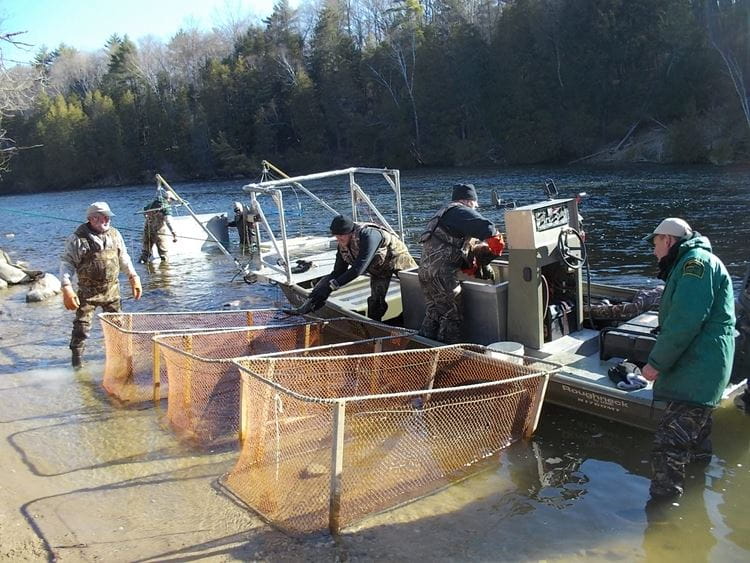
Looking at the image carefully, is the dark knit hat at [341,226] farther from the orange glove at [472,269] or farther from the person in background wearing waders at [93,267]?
the person in background wearing waders at [93,267]

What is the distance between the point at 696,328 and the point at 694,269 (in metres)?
0.38

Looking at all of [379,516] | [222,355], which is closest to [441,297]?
→ [222,355]

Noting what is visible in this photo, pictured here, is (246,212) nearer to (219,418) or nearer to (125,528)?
(219,418)

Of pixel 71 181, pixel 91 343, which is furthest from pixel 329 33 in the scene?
pixel 91 343

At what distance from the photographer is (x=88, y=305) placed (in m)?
8.41

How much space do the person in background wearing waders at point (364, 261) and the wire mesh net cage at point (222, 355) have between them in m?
0.40

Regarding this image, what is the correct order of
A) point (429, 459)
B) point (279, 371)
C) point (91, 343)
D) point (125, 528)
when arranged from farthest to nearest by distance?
point (91, 343) < point (279, 371) < point (429, 459) < point (125, 528)

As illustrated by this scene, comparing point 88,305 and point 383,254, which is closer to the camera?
→ point 383,254

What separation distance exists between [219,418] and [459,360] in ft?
7.84

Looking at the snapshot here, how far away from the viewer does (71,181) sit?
6969 centimetres

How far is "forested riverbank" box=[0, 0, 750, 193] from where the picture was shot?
133 ft

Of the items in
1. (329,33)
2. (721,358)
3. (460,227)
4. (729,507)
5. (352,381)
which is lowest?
(729,507)

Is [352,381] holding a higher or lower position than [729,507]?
higher

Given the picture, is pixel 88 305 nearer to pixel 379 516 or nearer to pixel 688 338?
pixel 379 516
